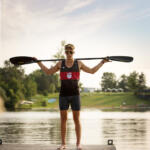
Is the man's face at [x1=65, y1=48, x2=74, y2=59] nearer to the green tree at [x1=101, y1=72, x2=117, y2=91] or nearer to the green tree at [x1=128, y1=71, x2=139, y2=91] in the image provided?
the green tree at [x1=128, y1=71, x2=139, y2=91]

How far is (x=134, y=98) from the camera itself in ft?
194

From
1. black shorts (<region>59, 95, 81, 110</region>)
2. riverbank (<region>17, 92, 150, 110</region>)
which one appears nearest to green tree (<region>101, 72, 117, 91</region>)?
riverbank (<region>17, 92, 150, 110</region>)

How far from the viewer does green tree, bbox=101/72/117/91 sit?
9088 cm

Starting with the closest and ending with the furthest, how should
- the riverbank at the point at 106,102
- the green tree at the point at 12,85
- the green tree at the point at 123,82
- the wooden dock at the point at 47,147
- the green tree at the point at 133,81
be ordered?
the wooden dock at the point at 47,147 < the green tree at the point at 12,85 < the riverbank at the point at 106,102 < the green tree at the point at 133,81 < the green tree at the point at 123,82

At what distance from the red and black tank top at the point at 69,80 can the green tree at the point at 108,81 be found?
278ft

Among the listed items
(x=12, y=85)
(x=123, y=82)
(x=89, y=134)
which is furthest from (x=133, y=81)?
(x=89, y=134)

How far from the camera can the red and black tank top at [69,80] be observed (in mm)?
4699

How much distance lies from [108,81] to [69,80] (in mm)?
88288

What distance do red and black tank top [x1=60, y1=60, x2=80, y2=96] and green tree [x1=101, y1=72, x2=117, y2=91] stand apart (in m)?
84.8

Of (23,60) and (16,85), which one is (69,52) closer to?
(23,60)

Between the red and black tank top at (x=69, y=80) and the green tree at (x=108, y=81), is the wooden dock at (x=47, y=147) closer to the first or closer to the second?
the red and black tank top at (x=69, y=80)

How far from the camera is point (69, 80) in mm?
4703

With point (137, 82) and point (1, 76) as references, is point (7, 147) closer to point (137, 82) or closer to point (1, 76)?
point (1, 76)

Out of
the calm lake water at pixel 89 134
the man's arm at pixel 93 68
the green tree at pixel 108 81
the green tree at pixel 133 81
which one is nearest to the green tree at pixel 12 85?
the green tree at pixel 133 81
